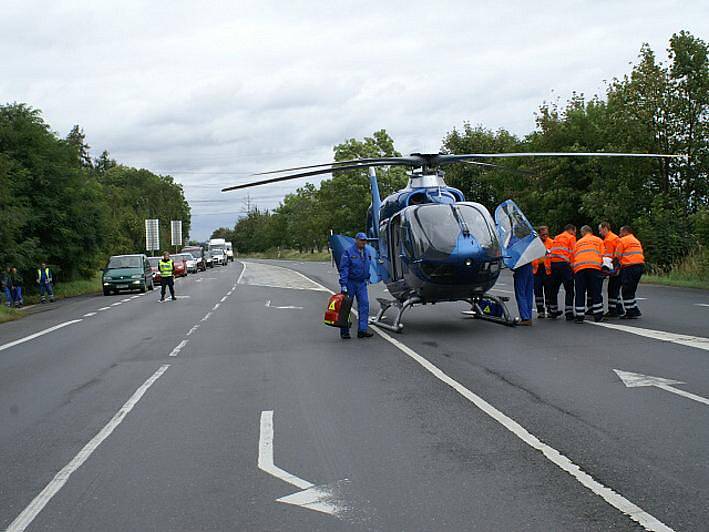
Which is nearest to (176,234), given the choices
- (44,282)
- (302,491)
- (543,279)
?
(44,282)

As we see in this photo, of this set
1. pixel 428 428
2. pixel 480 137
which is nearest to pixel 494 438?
pixel 428 428

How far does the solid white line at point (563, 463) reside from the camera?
4.88 meters

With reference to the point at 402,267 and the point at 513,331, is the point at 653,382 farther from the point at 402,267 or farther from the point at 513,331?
the point at 402,267

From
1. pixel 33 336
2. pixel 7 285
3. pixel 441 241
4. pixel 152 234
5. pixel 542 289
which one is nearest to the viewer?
pixel 441 241

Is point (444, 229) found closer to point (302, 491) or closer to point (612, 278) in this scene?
point (612, 278)

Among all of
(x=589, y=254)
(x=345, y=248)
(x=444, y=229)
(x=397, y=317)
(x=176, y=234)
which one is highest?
(x=176, y=234)

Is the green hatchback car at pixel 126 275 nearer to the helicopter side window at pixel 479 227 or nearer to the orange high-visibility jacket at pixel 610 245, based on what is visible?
the helicopter side window at pixel 479 227

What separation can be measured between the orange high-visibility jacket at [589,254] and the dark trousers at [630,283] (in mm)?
571

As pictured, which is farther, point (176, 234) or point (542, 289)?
point (176, 234)

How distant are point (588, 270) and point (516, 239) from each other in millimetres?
1502

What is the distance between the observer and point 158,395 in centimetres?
988

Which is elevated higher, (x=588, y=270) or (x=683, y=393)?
(x=588, y=270)

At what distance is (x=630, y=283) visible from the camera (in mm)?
15742

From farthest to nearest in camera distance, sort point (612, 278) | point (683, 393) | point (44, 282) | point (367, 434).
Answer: point (44, 282) → point (612, 278) → point (683, 393) → point (367, 434)
